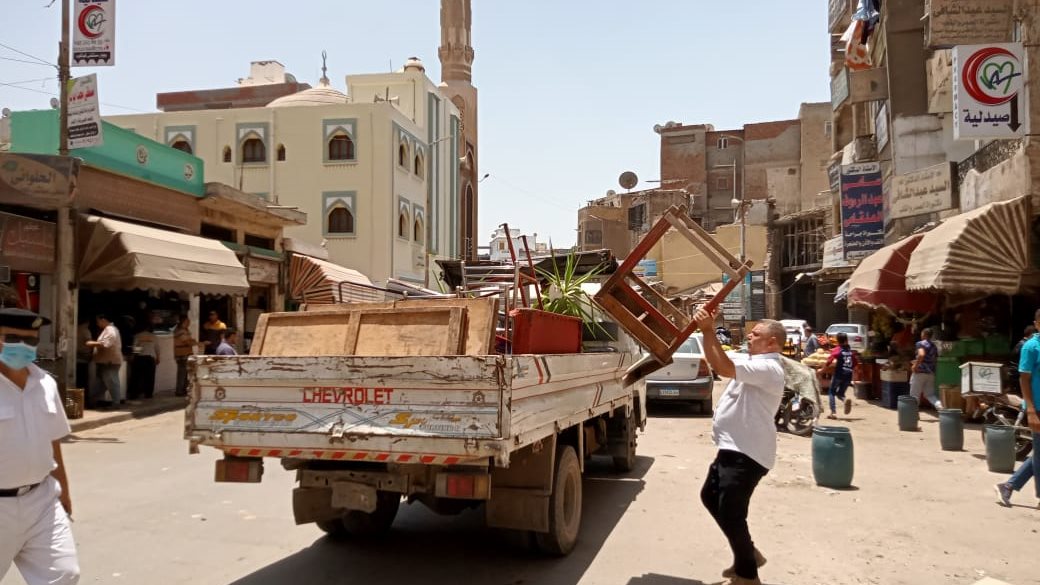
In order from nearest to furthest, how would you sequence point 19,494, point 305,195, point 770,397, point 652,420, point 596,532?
1. point 19,494
2. point 770,397
3. point 596,532
4. point 652,420
5. point 305,195

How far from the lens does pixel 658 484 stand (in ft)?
27.6

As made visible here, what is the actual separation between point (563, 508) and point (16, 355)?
11.8ft

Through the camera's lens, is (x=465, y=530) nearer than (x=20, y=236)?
Yes

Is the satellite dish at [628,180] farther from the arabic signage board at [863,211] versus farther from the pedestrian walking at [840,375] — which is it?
the pedestrian walking at [840,375]

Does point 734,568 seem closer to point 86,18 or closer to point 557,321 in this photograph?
point 557,321

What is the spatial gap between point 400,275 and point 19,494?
102 feet

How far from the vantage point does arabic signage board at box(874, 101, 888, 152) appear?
2065 centimetres

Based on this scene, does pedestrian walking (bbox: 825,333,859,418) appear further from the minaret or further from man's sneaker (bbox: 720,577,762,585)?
the minaret

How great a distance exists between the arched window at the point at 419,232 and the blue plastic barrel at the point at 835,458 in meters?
30.0

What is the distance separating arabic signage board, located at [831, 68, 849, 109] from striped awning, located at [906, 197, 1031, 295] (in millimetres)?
10488

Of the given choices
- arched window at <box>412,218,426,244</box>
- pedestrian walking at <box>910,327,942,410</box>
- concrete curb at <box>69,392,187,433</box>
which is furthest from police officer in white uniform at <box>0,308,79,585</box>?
arched window at <box>412,218,426,244</box>

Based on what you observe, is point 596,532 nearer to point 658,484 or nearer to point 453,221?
point 658,484

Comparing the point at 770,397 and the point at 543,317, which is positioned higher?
the point at 543,317

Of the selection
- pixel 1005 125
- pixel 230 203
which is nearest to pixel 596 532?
pixel 1005 125
